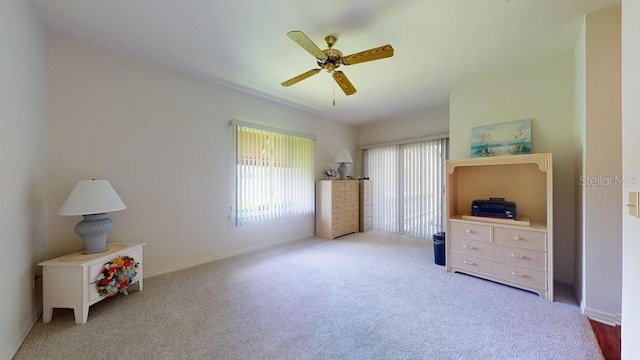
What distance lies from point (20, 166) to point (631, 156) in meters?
3.56

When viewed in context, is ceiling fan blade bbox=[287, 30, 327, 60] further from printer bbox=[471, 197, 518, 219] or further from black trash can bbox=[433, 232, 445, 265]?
black trash can bbox=[433, 232, 445, 265]

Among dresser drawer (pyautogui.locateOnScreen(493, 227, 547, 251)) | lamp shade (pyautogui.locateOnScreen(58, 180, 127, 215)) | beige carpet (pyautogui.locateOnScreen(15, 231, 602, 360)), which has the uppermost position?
lamp shade (pyautogui.locateOnScreen(58, 180, 127, 215))

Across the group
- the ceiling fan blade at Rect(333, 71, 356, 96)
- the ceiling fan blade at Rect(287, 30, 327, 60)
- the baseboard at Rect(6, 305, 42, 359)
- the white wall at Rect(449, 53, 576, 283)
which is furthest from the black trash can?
the baseboard at Rect(6, 305, 42, 359)

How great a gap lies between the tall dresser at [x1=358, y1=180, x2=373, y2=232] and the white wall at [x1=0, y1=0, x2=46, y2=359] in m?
4.46

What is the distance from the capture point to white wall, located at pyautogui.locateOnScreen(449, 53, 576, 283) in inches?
98.9

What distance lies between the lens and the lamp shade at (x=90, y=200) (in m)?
1.91

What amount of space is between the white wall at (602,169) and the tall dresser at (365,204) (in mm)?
3289

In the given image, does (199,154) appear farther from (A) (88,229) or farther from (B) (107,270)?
(B) (107,270)

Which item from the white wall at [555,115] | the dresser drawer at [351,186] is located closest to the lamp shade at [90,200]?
the dresser drawer at [351,186]

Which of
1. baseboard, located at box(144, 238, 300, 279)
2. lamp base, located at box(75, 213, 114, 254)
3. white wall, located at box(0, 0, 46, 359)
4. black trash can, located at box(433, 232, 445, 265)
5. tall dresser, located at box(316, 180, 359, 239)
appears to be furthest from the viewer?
tall dresser, located at box(316, 180, 359, 239)

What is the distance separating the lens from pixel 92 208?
1.95m

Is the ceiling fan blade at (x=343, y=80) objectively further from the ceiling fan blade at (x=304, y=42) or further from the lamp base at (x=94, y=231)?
the lamp base at (x=94, y=231)

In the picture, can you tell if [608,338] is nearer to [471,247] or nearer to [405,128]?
[471,247]

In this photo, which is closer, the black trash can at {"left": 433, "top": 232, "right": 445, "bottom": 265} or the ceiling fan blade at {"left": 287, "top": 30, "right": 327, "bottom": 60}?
the ceiling fan blade at {"left": 287, "top": 30, "right": 327, "bottom": 60}
